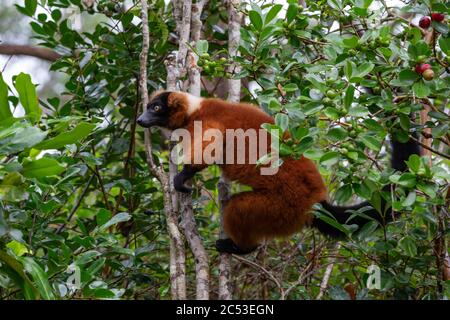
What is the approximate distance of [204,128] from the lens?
18.4 ft

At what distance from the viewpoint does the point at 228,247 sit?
5176mm

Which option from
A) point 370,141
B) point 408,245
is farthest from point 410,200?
point 408,245

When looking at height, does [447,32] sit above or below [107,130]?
above

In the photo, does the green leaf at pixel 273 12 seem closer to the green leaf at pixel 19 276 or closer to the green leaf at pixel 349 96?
the green leaf at pixel 349 96

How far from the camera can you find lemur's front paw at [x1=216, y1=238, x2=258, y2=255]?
509 centimetres

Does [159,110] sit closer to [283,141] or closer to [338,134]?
[283,141]

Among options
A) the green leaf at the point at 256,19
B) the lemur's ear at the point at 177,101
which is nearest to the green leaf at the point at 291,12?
the green leaf at the point at 256,19

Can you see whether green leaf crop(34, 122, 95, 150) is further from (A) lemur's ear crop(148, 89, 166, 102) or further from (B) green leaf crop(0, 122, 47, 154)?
(A) lemur's ear crop(148, 89, 166, 102)

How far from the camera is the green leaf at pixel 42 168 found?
124 inches

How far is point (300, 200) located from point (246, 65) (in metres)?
1.50

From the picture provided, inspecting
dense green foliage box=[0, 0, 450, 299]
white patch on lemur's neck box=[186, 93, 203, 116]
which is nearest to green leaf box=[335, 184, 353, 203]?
dense green foliage box=[0, 0, 450, 299]
